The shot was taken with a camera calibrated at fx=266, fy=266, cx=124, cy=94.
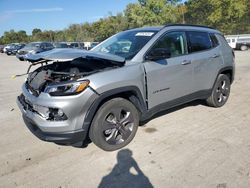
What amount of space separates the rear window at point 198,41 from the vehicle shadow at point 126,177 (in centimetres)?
251

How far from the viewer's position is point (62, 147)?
411 centimetres

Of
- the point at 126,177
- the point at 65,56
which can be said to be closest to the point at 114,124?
the point at 126,177

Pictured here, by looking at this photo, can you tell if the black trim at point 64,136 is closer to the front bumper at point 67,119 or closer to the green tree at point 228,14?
the front bumper at point 67,119

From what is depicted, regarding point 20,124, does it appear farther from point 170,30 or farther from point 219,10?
point 219,10

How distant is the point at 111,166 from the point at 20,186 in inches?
44.7

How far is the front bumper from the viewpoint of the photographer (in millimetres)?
3387

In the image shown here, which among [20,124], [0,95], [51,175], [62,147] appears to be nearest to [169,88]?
[62,147]

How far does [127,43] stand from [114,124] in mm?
1559

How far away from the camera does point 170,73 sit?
14.6 ft

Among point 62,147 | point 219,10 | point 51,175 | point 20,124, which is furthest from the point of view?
point 219,10

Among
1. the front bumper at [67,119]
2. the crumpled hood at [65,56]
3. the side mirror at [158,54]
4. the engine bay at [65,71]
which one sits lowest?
the front bumper at [67,119]

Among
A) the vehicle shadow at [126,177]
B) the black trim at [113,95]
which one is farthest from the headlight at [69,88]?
the vehicle shadow at [126,177]

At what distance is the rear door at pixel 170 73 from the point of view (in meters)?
4.21

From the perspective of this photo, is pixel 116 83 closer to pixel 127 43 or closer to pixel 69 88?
pixel 69 88
